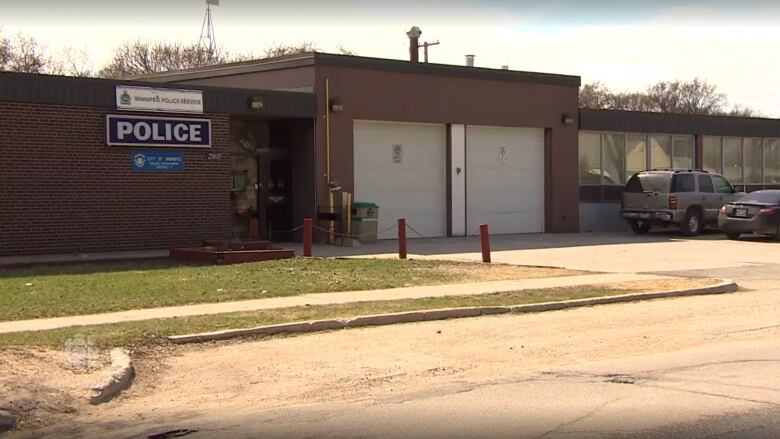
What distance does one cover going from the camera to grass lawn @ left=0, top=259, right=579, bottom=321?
42.0ft

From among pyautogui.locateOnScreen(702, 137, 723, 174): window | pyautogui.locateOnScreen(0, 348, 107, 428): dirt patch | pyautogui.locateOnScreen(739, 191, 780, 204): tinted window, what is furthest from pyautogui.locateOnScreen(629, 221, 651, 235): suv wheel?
pyautogui.locateOnScreen(0, 348, 107, 428): dirt patch

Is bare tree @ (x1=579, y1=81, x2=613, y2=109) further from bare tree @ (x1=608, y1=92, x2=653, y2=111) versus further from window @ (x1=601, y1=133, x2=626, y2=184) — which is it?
window @ (x1=601, y1=133, x2=626, y2=184)

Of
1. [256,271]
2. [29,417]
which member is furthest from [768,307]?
[29,417]

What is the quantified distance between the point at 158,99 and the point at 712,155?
2313 cm

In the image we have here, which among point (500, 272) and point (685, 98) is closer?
point (500, 272)

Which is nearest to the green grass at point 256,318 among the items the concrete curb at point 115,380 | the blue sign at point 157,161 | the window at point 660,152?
the concrete curb at point 115,380

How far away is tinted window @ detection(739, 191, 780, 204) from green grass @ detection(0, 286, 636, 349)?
1355 centimetres

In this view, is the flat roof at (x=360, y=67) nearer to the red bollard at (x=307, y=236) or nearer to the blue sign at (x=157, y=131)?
the blue sign at (x=157, y=131)

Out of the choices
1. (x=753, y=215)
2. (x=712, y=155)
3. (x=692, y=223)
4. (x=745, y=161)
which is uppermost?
(x=712, y=155)

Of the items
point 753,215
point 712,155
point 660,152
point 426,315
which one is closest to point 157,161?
point 426,315

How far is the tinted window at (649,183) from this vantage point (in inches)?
1109

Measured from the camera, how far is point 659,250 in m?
23.1

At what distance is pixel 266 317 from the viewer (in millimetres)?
11664

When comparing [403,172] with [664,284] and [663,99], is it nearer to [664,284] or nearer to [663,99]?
[664,284]
